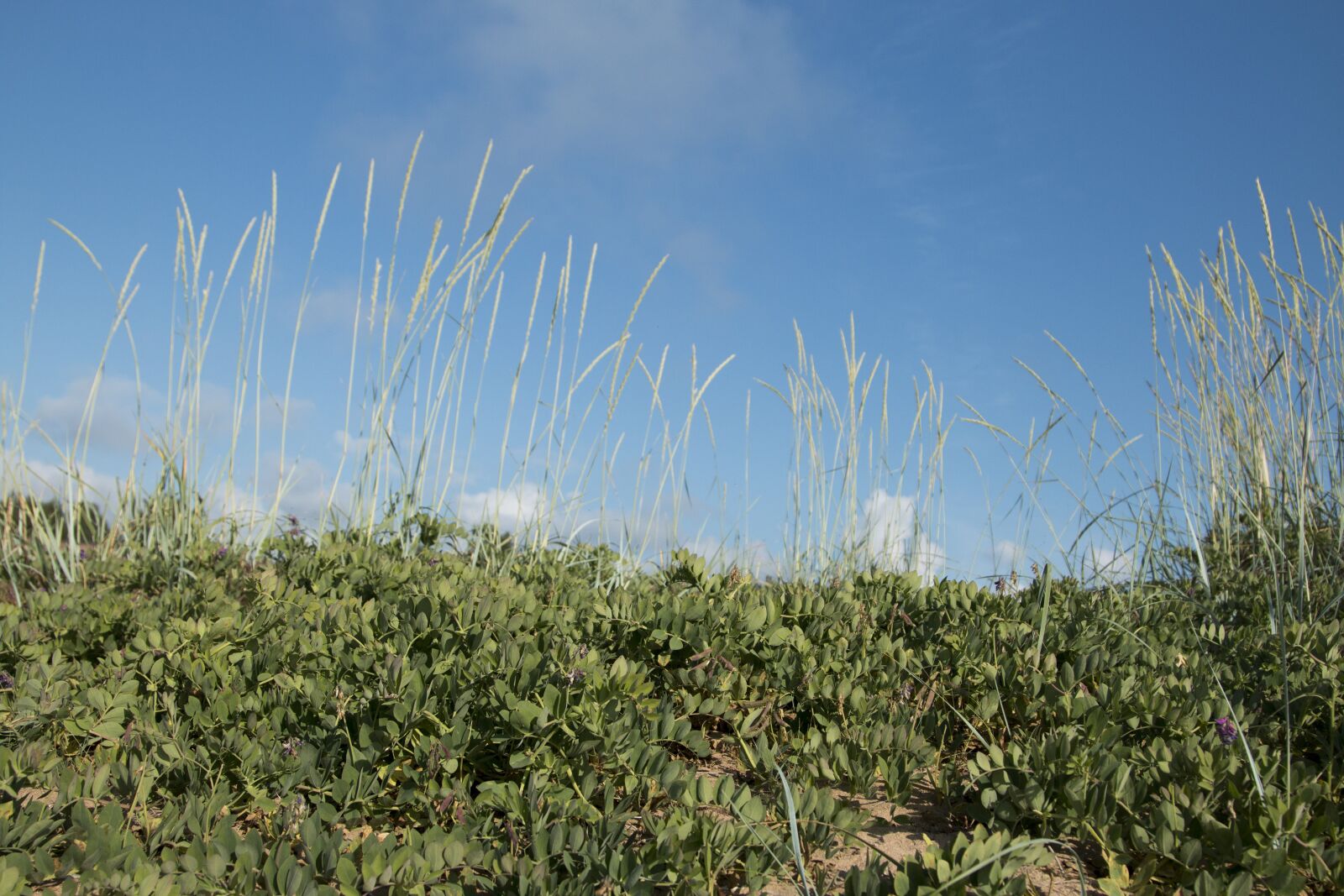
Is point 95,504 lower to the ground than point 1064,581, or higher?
higher

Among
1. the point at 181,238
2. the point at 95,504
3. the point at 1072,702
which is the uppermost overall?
the point at 181,238

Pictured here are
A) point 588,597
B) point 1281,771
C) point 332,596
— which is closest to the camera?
point 1281,771

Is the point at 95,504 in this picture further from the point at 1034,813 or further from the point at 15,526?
the point at 1034,813

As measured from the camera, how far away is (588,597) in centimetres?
257

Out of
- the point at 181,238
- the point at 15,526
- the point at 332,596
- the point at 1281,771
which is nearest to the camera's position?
the point at 1281,771

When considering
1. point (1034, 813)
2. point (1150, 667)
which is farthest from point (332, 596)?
point (1150, 667)

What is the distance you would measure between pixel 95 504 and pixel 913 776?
4219 mm

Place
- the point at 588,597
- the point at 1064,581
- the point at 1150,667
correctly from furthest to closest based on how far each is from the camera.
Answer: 1. the point at 1064,581
2. the point at 588,597
3. the point at 1150,667

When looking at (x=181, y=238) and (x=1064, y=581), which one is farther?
(x=181, y=238)

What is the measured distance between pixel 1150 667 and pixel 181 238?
12.6ft

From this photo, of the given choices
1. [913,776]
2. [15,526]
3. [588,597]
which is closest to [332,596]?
[588,597]

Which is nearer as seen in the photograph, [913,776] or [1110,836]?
[1110,836]

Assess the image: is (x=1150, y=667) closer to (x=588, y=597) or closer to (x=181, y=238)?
(x=588, y=597)

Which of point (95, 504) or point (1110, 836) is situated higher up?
point (95, 504)
